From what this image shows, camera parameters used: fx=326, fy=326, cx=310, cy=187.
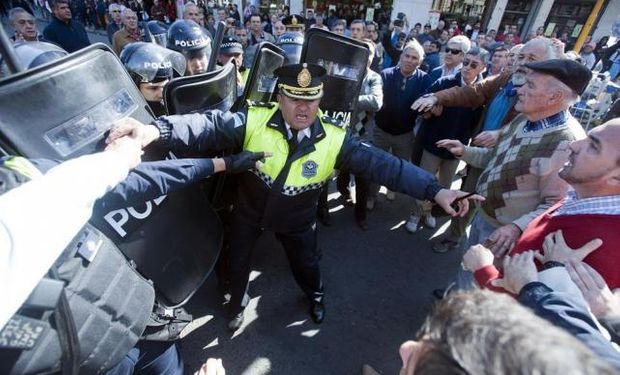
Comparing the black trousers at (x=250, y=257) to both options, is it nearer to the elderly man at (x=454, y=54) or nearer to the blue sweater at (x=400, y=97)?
the blue sweater at (x=400, y=97)

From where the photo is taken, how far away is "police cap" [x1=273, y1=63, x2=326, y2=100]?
6.26 feet

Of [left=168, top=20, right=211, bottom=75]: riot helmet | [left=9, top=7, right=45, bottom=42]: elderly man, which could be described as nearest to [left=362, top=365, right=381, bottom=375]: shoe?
[left=168, top=20, right=211, bottom=75]: riot helmet

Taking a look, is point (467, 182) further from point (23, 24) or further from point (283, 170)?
point (23, 24)

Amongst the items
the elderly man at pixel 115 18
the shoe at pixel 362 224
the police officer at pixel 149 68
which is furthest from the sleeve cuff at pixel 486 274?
the elderly man at pixel 115 18

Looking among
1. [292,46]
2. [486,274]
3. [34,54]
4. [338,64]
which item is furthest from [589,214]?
[292,46]

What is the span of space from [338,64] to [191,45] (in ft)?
4.16

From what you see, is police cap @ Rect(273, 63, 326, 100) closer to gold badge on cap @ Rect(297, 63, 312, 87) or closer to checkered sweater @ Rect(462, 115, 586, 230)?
gold badge on cap @ Rect(297, 63, 312, 87)

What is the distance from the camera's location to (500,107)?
298 cm

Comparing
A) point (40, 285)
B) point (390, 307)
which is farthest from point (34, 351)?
point (390, 307)

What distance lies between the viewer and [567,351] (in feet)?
1.75

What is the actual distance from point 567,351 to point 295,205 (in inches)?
64.5

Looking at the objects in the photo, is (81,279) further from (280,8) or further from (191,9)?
(280,8)

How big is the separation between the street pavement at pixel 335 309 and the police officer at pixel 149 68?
1661 mm

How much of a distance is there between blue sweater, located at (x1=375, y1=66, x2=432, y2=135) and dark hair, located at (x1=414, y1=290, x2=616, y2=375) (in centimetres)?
319
